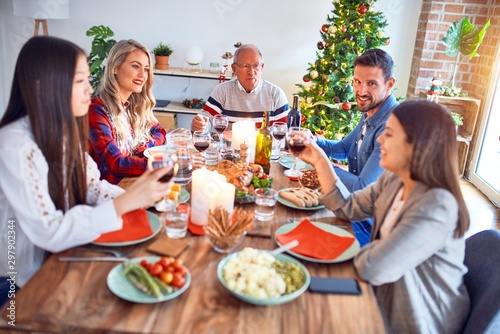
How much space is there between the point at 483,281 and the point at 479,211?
266 centimetres

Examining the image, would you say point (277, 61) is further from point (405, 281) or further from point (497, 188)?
point (405, 281)

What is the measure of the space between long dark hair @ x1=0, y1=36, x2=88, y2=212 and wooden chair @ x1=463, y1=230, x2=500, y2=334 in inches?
53.8

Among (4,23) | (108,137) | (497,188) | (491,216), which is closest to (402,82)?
(497,188)

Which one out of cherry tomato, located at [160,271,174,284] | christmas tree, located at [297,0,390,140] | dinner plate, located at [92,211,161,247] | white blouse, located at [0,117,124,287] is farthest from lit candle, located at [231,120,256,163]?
christmas tree, located at [297,0,390,140]

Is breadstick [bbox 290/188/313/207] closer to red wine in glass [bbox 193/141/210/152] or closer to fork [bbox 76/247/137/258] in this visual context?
red wine in glass [bbox 193/141/210/152]

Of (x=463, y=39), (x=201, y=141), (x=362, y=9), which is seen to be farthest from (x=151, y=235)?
(x=463, y=39)

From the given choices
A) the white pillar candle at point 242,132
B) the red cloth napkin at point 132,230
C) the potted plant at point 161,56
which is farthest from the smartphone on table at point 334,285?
the potted plant at point 161,56

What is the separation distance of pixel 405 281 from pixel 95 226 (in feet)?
3.13

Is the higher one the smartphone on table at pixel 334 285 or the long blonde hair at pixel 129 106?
the long blonde hair at pixel 129 106

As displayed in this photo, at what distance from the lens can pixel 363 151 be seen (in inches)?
91.7

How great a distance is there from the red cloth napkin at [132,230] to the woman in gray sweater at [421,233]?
68 cm

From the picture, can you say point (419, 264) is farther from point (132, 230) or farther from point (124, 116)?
point (124, 116)

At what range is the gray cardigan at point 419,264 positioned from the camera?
125 centimetres

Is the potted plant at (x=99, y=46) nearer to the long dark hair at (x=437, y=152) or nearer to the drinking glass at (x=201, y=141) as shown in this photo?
the drinking glass at (x=201, y=141)
